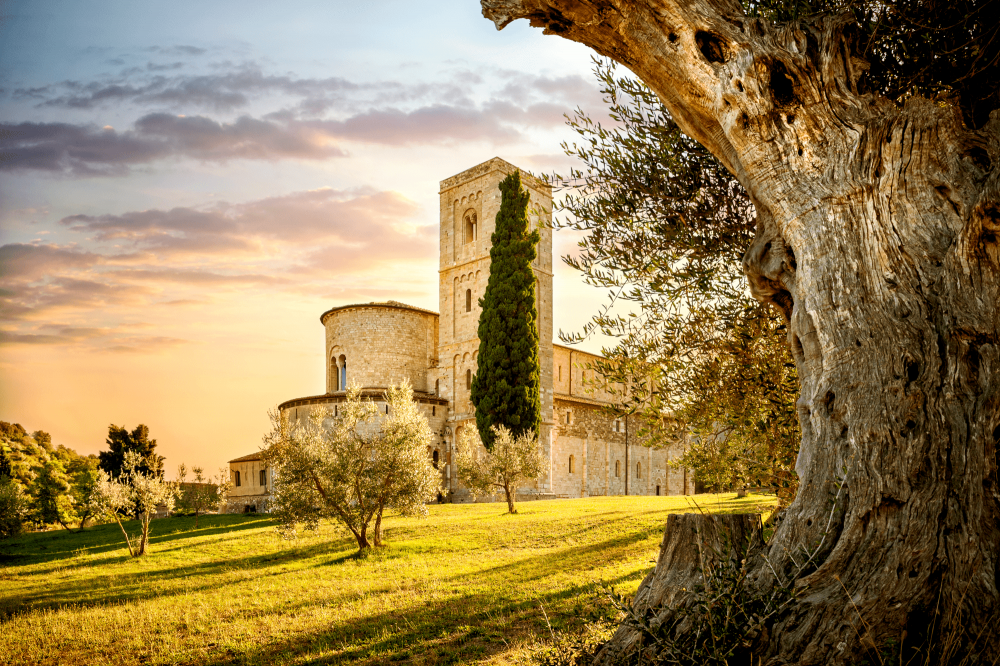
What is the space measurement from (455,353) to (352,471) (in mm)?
22929

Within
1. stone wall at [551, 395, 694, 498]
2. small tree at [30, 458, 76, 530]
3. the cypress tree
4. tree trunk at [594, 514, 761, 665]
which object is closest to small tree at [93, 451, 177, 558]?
small tree at [30, 458, 76, 530]

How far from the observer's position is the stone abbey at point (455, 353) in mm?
38281

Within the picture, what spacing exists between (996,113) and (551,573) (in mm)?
10639

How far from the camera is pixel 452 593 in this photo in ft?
37.0

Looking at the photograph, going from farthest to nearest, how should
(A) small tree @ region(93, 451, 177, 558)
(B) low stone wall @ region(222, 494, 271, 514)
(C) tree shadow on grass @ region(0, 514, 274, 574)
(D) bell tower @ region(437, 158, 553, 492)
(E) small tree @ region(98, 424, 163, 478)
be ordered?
1. (E) small tree @ region(98, 424, 163, 478)
2. (D) bell tower @ region(437, 158, 553, 492)
3. (B) low stone wall @ region(222, 494, 271, 514)
4. (C) tree shadow on grass @ region(0, 514, 274, 574)
5. (A) small tree @ region(93, 451, 177, 558)

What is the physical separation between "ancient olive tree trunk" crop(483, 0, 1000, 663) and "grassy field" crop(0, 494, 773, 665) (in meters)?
4.67

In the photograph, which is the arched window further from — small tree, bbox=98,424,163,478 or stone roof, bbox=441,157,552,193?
small tree, bbox=98,424,163,478

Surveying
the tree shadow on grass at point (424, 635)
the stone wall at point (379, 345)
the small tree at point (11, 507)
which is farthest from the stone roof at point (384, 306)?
the tree shadow on grass at point (424, 635)

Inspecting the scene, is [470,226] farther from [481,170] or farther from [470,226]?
[481,170]

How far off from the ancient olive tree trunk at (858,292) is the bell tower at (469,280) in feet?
109

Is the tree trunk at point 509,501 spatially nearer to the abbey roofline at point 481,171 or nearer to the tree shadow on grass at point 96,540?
the tree shadow on grass at point 96,540

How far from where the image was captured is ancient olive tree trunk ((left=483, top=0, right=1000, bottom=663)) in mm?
3295

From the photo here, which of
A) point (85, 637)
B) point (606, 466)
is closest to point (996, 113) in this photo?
point (85, 637)

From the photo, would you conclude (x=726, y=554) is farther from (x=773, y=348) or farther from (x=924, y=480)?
(x=773, y=348)
